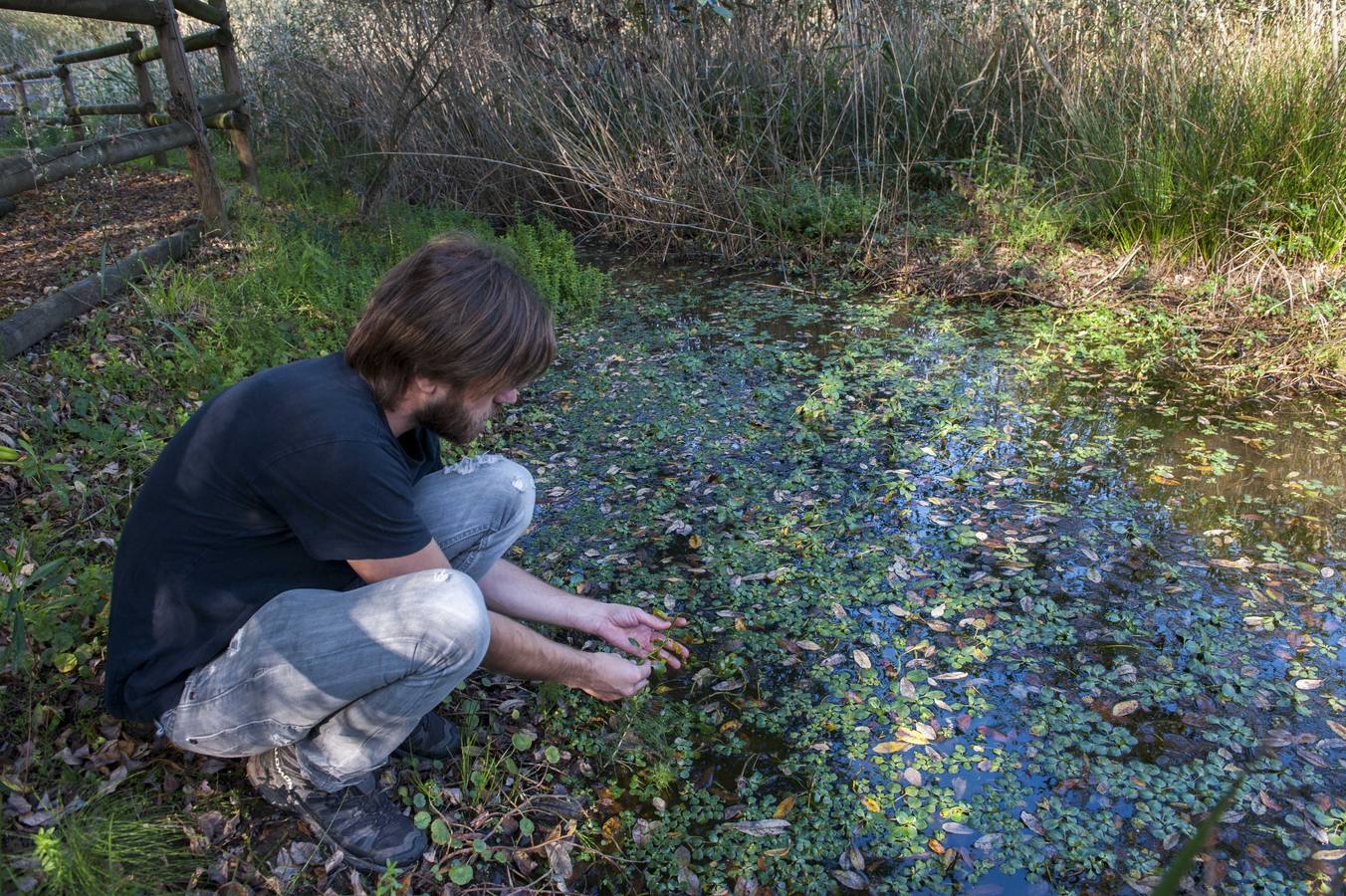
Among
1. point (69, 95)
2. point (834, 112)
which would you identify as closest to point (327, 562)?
point (834, 112)

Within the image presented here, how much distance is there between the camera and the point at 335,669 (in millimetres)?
1884

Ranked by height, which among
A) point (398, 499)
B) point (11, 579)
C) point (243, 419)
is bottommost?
point (11, 579)

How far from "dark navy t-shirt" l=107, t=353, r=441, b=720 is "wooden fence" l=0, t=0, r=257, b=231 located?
125 inches

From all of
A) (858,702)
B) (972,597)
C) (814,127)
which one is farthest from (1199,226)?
(858,702)

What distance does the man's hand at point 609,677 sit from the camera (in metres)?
2.29

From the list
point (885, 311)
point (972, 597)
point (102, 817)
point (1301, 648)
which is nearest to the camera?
point (102, 817)

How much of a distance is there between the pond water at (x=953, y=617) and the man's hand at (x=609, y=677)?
176 mm

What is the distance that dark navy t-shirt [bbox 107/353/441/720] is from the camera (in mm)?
1787

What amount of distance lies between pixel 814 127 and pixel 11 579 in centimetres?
644

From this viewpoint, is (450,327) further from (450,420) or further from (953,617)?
(953,617)

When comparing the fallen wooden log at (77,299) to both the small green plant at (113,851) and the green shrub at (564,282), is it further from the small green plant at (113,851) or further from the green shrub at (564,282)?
the small green plant at (113,851)

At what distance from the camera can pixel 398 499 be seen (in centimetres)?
185

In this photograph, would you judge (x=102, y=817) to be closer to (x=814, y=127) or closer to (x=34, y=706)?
(x=34, y=706)

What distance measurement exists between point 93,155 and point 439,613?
450cm
